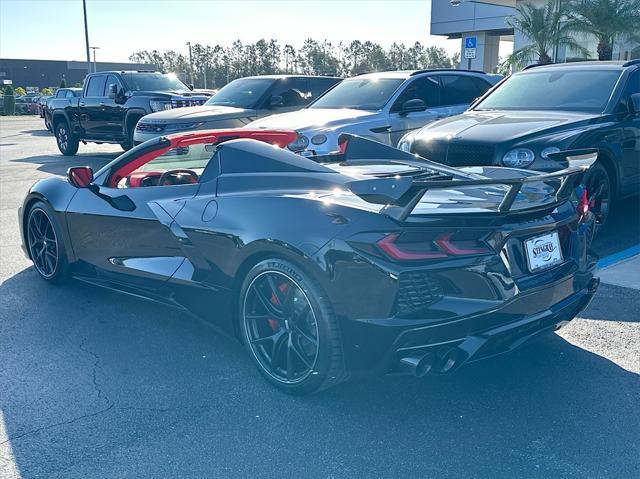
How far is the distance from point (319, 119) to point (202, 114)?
9.85 ft

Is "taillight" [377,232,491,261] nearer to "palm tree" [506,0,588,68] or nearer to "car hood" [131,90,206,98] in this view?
"car hood" [131,90,206,98]

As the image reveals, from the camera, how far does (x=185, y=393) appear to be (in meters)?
3.63

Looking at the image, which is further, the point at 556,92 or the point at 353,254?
the point at 556,92

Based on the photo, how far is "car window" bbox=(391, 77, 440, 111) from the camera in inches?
381

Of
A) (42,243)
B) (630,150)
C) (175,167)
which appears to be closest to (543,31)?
(630,150)

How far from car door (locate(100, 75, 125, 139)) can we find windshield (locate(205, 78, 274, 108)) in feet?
10.4

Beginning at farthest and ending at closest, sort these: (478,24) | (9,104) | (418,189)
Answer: (9,104) < (478,24) < (418,189)

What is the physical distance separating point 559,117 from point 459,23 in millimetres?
37221

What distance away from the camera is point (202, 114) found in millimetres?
11336

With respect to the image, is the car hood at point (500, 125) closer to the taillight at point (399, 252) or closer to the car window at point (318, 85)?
the taillight at point (399, 252)

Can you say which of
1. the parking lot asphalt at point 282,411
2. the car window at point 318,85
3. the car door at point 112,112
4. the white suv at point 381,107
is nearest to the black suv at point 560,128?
the white suv at point 381,107

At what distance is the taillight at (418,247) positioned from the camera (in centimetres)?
305

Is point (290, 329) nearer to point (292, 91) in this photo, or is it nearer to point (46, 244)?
point (46, 244)

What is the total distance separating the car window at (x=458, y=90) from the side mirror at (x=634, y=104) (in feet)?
11.4
